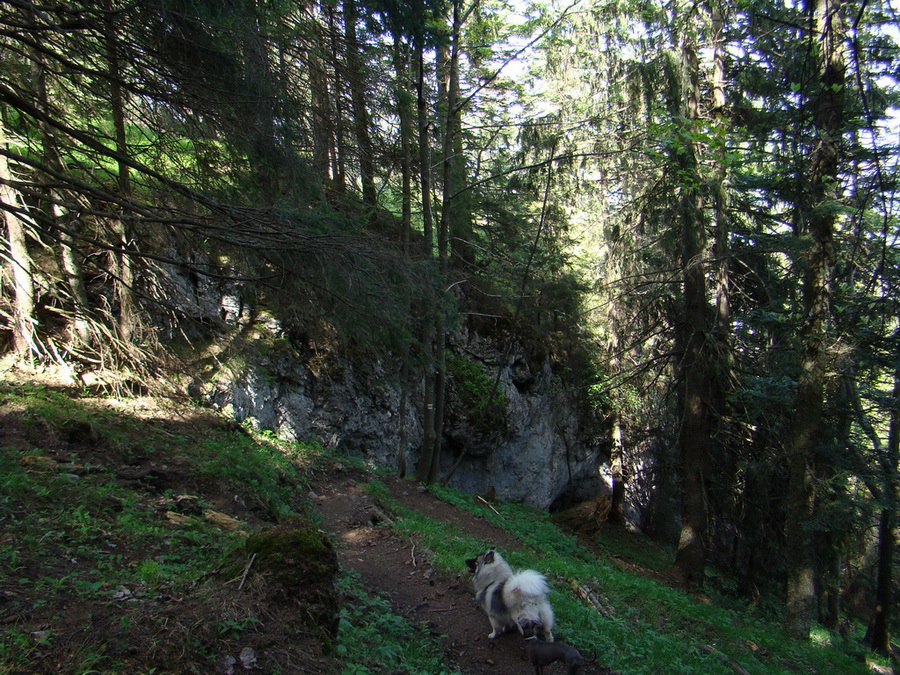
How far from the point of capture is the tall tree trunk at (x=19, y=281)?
681 cm

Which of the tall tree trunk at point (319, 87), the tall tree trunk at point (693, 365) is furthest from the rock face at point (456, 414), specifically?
the tall tree trunk at point (693, 365)

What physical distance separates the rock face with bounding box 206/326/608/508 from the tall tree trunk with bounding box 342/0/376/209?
13.8 ft

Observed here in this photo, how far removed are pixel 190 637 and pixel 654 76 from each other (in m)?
13.5

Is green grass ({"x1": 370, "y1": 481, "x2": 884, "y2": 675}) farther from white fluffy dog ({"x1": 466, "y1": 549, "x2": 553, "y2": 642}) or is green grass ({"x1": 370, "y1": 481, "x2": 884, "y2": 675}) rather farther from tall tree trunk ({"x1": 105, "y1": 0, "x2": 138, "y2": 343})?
tall tree trunk ({"x1": 105, "y1": 0, "x2": 138, "y2": 343})

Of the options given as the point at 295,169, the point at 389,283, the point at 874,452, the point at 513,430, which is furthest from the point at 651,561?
the point at 295,169

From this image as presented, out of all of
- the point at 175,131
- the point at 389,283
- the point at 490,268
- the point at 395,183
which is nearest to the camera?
the point at 175,131

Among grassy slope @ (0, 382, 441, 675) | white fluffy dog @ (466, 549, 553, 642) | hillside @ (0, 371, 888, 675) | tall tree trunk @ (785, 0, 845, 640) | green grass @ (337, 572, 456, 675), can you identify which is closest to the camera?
grassy slope @ (0, 382, 441, 675)

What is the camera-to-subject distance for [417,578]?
6.67 m

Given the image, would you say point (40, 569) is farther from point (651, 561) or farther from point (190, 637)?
point (651, 561)

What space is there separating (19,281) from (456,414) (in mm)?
10689

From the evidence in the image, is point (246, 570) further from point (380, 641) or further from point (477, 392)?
point (477, 392)

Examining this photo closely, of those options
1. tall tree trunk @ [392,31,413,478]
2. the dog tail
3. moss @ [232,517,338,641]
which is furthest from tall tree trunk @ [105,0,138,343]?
the dog tail

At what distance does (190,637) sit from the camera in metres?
3.16

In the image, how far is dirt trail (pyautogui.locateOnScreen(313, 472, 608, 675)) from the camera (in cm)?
510
